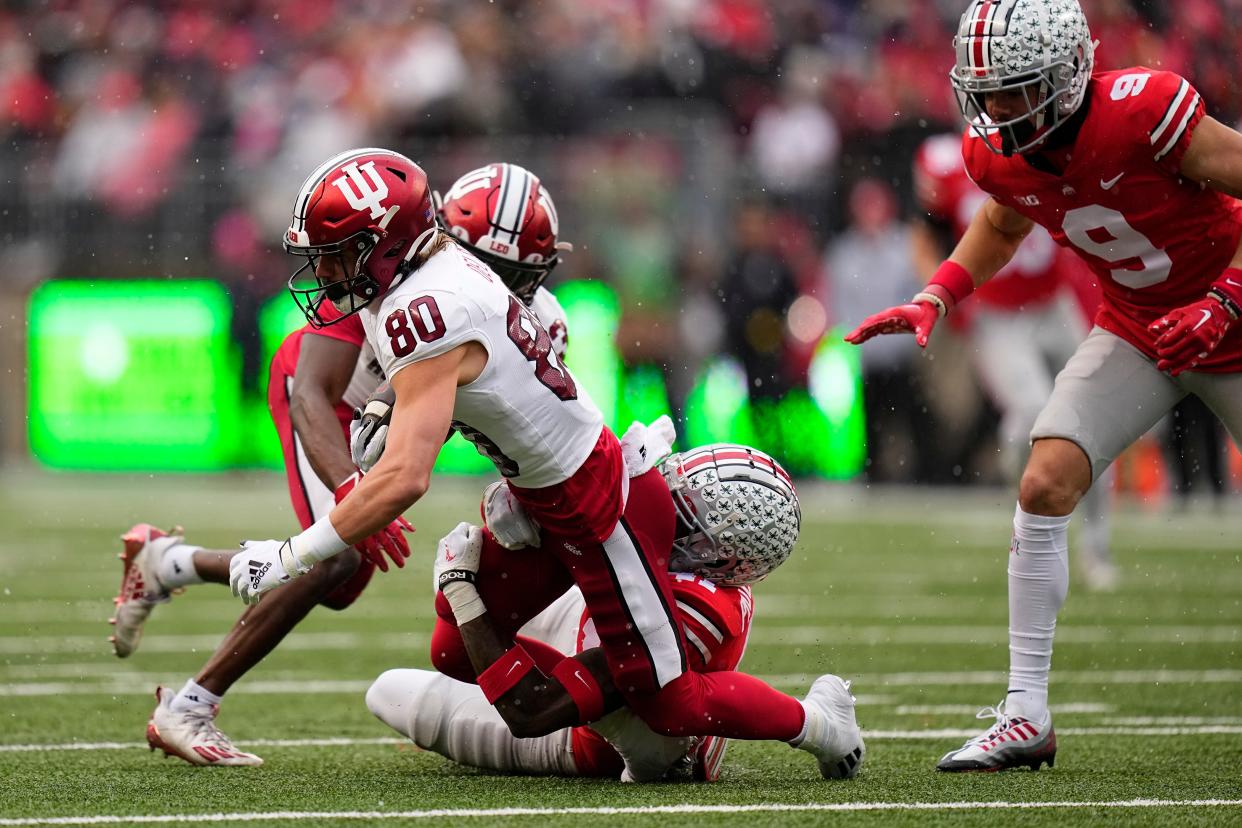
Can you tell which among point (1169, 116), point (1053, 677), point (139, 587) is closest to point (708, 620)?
point (1169, 116)

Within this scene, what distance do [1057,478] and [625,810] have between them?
1391 millimetres

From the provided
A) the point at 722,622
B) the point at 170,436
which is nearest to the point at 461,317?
the point at 722,622

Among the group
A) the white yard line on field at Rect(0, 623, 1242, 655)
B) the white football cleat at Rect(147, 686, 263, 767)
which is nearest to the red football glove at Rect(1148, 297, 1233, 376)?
the white football cleat at Rect(147, 686, 263, 767)

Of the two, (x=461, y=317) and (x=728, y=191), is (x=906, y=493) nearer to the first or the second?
(x=728, y=191)

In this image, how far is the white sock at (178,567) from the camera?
5.11 metres

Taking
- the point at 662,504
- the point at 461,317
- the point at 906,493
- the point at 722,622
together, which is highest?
the point at 461,317

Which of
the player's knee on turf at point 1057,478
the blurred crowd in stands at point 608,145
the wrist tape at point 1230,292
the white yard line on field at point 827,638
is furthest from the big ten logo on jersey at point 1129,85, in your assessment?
the blurred crowd in stands at point 608,145

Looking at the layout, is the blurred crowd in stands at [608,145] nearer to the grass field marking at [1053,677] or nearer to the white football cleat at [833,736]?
the grass field marking at [1053,677]

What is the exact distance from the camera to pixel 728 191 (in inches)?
529

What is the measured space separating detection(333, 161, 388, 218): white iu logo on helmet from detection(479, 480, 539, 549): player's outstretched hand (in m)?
0.71

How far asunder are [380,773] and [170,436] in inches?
390

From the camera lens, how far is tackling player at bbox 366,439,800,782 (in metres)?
4.36

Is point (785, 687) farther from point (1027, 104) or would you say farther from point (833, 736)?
point (1027, 104)

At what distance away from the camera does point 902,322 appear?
15.2ft
